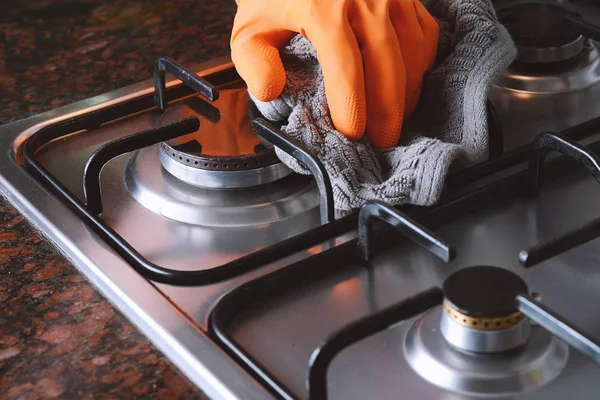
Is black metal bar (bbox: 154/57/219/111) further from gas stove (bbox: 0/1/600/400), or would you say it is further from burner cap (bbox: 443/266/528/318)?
burner cap (bbox: 443/266/528/318)

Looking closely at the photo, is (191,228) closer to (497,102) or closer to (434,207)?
(434,207)

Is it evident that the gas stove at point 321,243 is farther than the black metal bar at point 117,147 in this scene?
No

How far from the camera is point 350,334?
0.56m

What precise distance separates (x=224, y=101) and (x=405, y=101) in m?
0.19

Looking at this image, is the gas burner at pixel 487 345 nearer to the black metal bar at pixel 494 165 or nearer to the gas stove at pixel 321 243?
the gas stove at pixel 321 243

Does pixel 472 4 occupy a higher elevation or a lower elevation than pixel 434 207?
higher

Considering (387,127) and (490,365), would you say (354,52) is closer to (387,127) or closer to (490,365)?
(387,127)

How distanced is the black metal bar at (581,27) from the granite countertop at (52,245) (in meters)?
0.38

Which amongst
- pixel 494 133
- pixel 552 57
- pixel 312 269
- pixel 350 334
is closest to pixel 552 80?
pixel 552 57

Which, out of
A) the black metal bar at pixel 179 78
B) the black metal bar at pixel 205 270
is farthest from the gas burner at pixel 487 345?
the black metal bar at pixel 179 78

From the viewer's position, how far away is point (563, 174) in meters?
0.82

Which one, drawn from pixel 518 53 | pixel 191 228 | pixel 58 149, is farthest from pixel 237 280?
pixel 518 53

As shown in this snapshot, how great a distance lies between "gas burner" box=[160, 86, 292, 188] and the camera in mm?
808

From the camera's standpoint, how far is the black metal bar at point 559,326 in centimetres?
55
